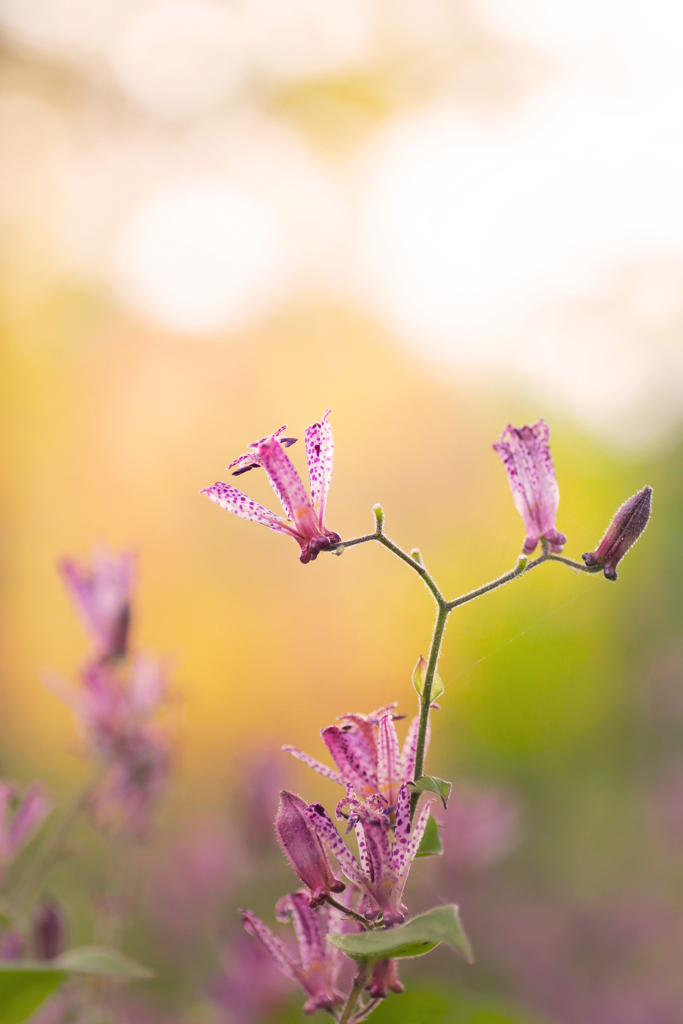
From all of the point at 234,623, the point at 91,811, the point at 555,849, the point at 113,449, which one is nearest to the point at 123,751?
the point at 91,811

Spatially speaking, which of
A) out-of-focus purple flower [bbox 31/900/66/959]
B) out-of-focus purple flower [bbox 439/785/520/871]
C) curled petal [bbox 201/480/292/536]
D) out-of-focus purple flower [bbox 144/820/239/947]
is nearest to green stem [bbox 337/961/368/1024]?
curled petal [bbox 201/480/292/536]

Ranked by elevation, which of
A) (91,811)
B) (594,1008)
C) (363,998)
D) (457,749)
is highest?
(457,749)

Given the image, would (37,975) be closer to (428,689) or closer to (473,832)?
(428,689)

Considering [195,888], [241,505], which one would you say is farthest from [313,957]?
[195,888]

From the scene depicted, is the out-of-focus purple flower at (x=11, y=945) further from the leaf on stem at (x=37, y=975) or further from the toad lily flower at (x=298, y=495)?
the toad lily flower at (x=298, y=495)

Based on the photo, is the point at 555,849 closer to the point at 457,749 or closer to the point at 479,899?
the point at 479,899

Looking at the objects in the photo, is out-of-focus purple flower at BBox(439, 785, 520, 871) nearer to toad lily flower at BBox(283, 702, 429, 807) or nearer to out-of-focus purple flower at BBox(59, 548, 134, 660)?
out-of-focus purple flower at BBox(59, 548, 134, 660)

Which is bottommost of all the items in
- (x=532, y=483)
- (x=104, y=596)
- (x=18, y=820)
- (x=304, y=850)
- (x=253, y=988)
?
(x=253, y=988)
